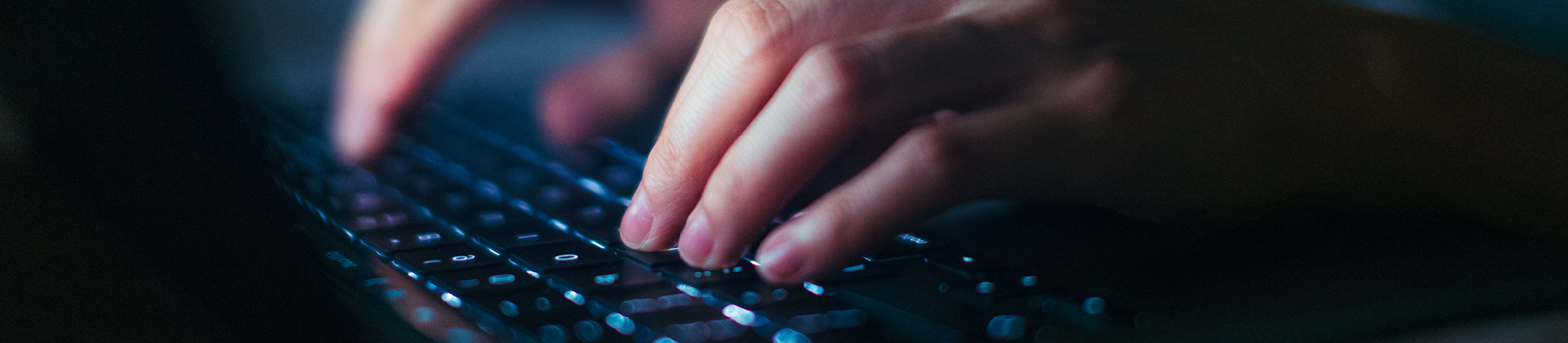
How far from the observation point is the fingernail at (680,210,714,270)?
1.25ft

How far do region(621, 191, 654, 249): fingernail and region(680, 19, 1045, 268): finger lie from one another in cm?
2

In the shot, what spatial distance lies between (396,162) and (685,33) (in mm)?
329

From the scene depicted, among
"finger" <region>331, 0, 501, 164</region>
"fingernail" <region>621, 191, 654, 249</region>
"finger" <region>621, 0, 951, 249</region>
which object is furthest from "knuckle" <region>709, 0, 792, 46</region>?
"finger" <region>331, 0, 501, 164</region>

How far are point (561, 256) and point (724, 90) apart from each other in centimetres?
13

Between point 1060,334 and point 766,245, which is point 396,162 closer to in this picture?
point 766,245

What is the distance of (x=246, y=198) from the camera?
0.21 metres

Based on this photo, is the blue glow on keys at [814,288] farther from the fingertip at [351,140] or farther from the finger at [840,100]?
the fingertip at [351,140]

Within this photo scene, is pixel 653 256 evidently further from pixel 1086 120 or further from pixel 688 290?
pixel 1086 120

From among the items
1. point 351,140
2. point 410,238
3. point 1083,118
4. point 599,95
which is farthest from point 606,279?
point 599,95

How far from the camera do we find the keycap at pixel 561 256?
1.19 ft

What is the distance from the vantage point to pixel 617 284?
13.4 inches

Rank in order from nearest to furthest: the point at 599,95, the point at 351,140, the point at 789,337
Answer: the point at 789,337, the point at 351,140, the point at 599,95

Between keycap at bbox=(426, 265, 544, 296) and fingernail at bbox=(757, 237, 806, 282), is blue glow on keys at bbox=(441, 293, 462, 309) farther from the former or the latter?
fingernail at bbox=(757, 237, 806, 282)

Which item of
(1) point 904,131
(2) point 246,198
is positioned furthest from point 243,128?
(1) point 904,131
